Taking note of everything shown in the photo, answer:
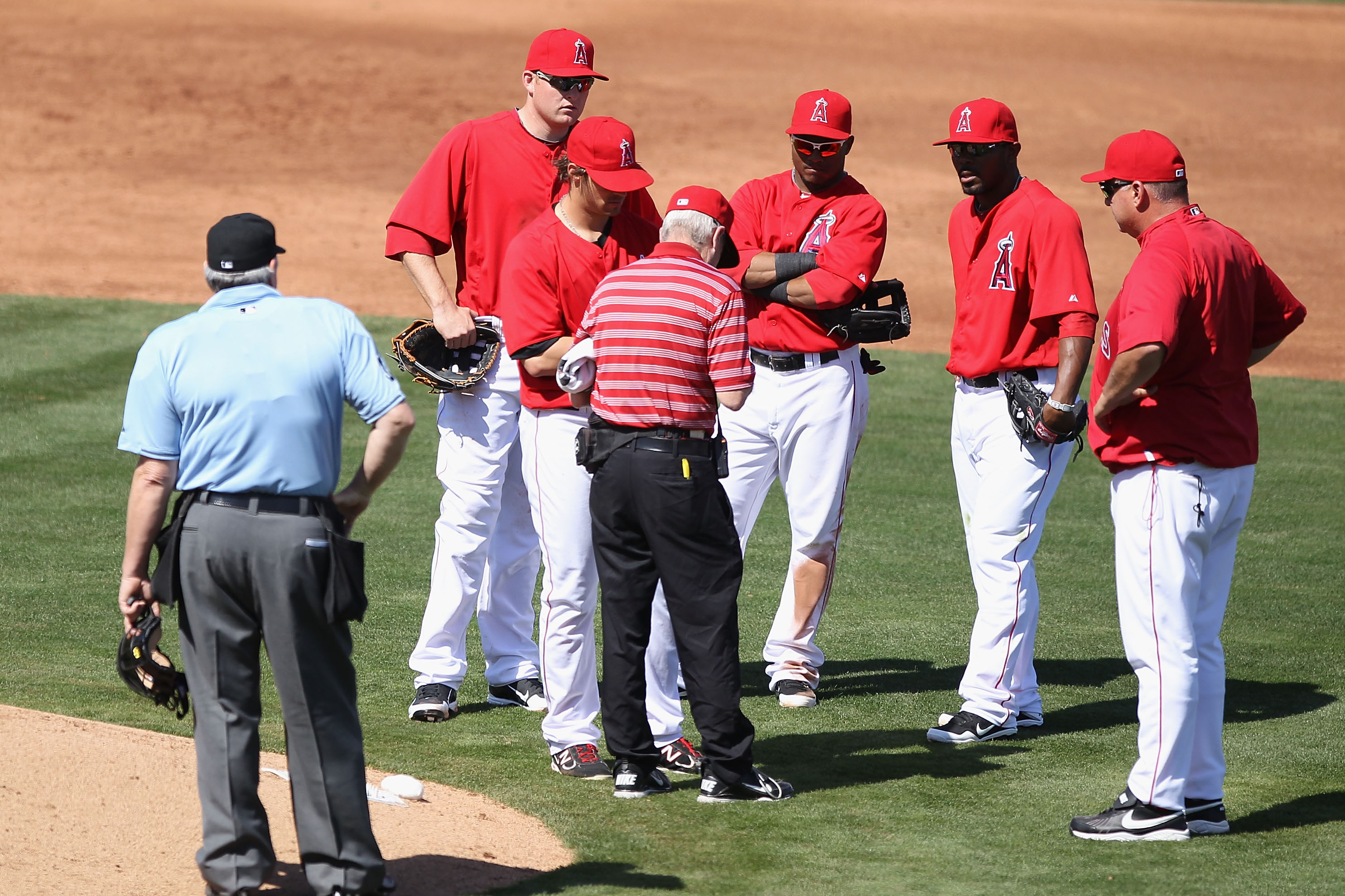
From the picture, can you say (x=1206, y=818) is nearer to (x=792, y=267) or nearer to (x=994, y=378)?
(x=994, y=378)

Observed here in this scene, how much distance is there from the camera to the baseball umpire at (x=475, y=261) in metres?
6.47

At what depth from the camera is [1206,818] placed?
17.5 ft

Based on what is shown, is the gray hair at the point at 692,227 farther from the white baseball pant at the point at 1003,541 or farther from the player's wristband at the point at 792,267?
the white baseball pant at the point at 1003,541

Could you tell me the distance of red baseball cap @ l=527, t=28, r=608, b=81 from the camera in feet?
21.0

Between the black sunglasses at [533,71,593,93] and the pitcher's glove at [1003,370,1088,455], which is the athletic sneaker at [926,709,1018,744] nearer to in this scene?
the pitcher's glove at [1003,370,1088,455]

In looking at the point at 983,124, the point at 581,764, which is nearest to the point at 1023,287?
the point at 983,124

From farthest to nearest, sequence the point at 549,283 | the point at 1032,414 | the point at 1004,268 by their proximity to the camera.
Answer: the point at 1004,268 → the point at 1032,414 → the point at 549,283

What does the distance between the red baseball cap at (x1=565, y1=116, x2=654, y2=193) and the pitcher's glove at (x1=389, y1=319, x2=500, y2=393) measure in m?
1.09

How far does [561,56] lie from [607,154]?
1.08 m

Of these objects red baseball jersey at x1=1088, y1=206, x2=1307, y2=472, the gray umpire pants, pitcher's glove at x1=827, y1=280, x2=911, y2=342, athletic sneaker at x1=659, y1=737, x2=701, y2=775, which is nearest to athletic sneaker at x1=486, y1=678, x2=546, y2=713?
athletic sneaker at x1=659, y1=737, x2=701, y2=775

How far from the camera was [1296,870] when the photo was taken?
194 inches

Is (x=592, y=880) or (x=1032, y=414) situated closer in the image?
(x=592, y=880)

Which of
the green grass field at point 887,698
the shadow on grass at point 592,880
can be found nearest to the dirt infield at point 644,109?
the green grass field at point 887,698

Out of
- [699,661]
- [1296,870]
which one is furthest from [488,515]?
[1296,870]
